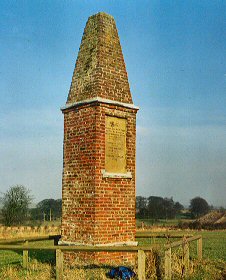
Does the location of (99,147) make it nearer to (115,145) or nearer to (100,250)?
(115,145)

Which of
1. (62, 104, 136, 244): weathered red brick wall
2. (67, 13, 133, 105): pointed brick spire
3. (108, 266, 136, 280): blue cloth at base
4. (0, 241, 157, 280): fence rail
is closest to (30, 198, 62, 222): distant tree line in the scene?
(62, 104, 136, 244): weathered red brick wall

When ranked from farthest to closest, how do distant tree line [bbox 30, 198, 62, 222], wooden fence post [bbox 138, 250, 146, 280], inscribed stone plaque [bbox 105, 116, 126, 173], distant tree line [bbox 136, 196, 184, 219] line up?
distant tree line [bbox 136, 196, 184, 219] < distant tree line [bbox 30, 198, 62, 222] < inscribed stone plaque [bbox 105, 116, 126, 173] < wooden fence post [bbox 138, 250, 146, 280]

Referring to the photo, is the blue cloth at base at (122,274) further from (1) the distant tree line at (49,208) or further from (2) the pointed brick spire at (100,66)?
(1) the distant tree line at (49,208)

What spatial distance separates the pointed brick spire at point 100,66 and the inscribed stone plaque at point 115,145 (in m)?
0.63

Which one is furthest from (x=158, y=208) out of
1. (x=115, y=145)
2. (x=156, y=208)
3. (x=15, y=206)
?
(x=115, y=145)

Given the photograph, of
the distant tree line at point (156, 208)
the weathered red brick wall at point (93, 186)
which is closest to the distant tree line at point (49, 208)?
the distant tree line at point (156, 208)

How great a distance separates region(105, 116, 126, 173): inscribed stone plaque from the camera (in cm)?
1074

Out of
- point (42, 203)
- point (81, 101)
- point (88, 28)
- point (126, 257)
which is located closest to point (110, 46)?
point (88, 28)

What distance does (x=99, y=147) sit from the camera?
1048cm

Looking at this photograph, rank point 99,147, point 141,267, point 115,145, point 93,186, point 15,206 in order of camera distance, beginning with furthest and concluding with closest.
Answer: point 15,206
point 115,145
point 99,147
point 93,186
point 141,267

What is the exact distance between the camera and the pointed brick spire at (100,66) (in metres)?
10.9

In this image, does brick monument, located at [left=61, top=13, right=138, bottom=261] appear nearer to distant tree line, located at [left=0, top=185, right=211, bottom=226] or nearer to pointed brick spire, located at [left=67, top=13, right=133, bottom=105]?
pointed brick spire, located at [left=67, top=13, right=133, bottom=105]

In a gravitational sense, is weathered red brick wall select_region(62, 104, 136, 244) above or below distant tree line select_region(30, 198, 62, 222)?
above

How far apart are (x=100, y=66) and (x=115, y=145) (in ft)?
6.85
